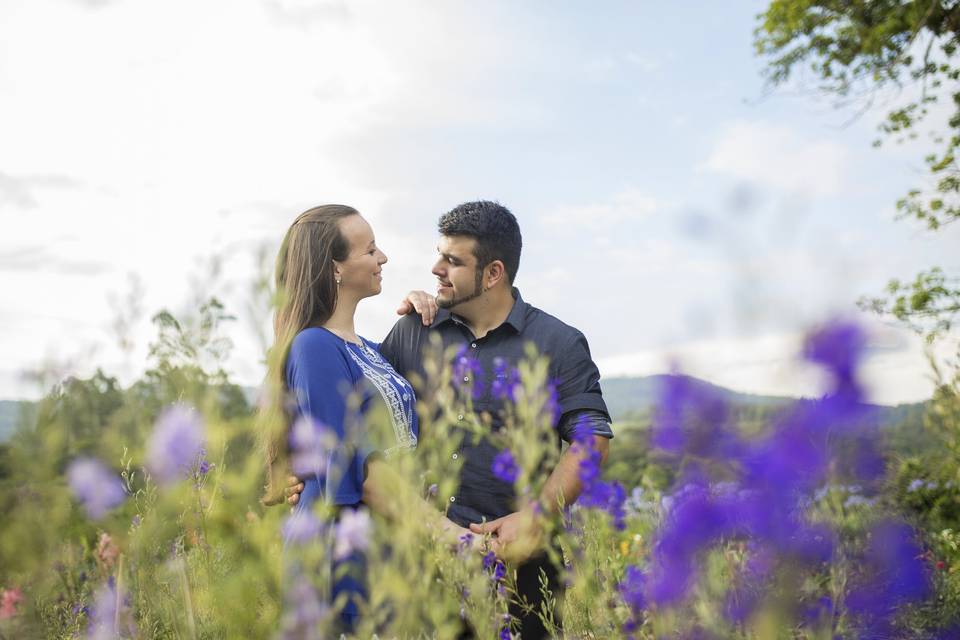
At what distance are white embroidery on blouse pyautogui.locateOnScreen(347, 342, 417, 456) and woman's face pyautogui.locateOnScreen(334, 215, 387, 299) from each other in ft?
0.70

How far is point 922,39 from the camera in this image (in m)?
11.0

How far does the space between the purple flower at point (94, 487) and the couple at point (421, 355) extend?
36 cm

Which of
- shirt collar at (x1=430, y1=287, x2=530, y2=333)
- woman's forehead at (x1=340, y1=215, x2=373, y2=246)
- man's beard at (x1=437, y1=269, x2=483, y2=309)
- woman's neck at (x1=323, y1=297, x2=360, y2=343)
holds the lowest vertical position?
woman's neck at (x1=323, y1=297, x2=360, y2=343)

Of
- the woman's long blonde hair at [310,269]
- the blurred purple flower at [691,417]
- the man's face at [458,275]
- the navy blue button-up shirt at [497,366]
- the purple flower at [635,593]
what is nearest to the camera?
the blurred purple flower at [691,417]

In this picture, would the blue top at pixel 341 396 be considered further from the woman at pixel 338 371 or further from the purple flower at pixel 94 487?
the purple flower at pixel 94 487

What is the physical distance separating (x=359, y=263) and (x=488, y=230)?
33.6 inches

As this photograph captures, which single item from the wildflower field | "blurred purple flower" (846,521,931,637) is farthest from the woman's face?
"blurred purple flower" (846,521,931,637)

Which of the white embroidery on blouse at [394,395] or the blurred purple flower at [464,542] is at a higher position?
the white embroidery on blouse at [394,395]

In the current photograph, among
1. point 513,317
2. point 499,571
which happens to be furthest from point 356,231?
point 499,571

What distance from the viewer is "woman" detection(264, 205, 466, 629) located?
2396mm

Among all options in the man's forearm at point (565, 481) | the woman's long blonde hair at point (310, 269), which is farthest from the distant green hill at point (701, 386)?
the woman's long blonde hair at point (310, 269)

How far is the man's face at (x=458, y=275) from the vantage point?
3.55 metres

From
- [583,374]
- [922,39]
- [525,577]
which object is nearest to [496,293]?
[583,374]

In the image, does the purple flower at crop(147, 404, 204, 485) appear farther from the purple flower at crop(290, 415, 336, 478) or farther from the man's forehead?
the man's forehead
